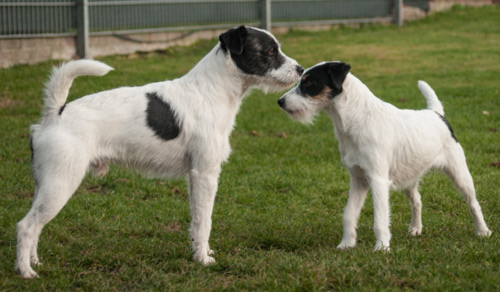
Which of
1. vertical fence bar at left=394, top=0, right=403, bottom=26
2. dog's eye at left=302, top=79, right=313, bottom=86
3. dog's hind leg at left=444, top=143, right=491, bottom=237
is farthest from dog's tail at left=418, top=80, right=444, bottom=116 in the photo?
vertical fence bar at left=394, top=0, right=403, bottom=26

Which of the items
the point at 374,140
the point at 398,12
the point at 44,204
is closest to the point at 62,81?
the point at 44,204

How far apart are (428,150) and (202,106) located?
2.20 metres

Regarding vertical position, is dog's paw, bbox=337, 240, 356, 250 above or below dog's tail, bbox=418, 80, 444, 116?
below

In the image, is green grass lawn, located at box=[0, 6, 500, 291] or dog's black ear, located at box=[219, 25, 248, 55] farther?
dog's black ear, located at box=[219, 25, 248, 55]

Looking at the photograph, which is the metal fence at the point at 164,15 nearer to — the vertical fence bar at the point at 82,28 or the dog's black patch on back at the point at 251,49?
the vertical fence bar at the point at 82,28

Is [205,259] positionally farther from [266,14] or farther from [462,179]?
[266,14]

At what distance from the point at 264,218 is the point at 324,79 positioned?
1822 millimetres

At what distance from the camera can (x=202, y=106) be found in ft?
19.5

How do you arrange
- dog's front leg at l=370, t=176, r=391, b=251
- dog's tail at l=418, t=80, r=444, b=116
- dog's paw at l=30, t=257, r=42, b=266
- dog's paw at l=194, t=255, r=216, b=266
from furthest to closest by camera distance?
dog's tail at l=418, t=80, r=444, b=116
dog's front leg at l=370, t=176, r=391, b=251
dog's paw at l=194, t=255, r=216, b=266
dog's paw at l=30, t=257, r=42, b=266

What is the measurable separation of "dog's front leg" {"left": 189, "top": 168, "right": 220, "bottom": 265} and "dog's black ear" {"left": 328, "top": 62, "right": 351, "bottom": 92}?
136 cm

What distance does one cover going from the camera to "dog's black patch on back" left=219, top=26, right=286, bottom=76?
5.98 metres

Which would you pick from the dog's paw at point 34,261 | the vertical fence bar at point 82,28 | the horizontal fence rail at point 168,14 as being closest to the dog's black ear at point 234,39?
the dog's paw at point 34,261

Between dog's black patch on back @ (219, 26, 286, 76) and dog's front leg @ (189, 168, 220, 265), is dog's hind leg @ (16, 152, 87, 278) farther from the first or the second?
dog's black patch on back @ (219, 26, 286, 76)

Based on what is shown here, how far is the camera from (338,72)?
625cm
